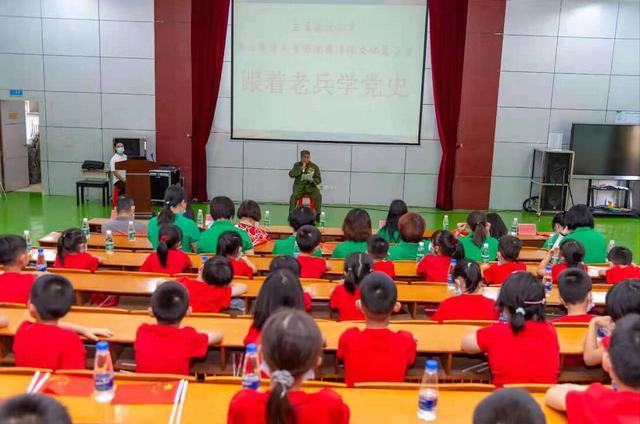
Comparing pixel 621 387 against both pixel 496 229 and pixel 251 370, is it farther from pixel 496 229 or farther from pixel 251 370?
pixel 496 229

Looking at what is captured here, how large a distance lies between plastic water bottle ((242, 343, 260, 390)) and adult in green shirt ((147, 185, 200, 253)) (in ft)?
10.3

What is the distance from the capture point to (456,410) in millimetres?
2434

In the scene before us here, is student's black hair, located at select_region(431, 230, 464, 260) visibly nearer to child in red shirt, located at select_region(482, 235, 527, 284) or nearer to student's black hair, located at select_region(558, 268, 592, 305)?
child in red shirt, located at select_region(482, 235, 527, 284)

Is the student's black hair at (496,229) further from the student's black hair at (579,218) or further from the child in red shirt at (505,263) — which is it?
the child in red shirt at (505,263)

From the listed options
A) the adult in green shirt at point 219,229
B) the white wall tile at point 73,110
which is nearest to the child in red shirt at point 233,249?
the adult in green shirt at point 219,229

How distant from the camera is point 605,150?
10.3 m

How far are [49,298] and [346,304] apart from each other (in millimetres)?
1758

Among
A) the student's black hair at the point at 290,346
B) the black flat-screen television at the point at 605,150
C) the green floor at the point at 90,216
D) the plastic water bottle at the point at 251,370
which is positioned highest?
the black flat-screen television at the point at 605,150

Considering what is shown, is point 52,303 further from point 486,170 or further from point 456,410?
point 486,170

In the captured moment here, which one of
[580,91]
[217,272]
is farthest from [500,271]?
[580,91]

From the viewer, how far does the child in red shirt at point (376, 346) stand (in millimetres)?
2803

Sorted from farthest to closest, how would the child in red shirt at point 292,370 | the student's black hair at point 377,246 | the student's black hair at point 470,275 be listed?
the student's black hair at point 377,246 < the student's black hair at point 470,275 < the child in red shirt at point 292,370

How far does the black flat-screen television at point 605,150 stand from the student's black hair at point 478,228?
5.88 meters

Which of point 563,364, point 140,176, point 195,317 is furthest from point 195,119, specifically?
point 563,364
